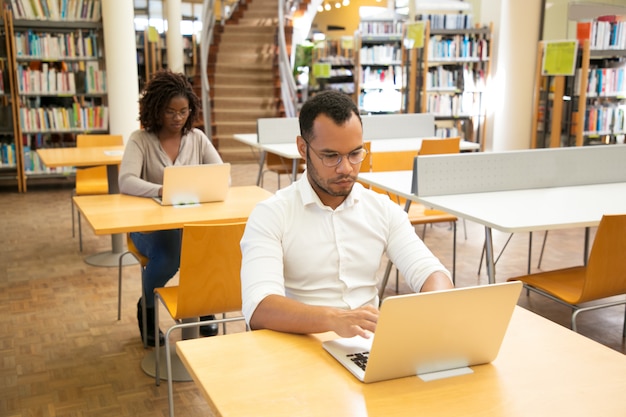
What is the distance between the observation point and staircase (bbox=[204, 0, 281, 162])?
10.0 meters

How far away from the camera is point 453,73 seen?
9.03m

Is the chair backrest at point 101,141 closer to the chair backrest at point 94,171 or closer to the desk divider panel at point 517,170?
the chair backrest at point 94,171

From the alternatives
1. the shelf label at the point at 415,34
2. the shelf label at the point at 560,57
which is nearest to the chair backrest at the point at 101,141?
the shelf label at the point at 560,57

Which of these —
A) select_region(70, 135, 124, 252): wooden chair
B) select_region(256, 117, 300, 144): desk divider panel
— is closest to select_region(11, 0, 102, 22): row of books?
select_region(70, 135, 124, 252): wooden chair

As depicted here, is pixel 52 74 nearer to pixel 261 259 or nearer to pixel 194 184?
pixel 194 184

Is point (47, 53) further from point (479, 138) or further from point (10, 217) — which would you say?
point (479, 138)

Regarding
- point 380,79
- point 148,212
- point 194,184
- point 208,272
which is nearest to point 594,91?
point 380,79

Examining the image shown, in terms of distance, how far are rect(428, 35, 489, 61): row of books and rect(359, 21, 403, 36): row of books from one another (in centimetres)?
101

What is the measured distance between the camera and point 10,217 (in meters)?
6.22

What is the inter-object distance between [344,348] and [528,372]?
1.24ft

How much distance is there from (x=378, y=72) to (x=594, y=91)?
3.05 m

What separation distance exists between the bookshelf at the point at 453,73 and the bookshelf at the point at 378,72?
33cm

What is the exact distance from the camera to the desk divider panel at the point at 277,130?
19.3ft

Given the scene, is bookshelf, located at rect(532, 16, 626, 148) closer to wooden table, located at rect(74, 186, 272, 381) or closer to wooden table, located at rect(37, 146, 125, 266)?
wooden table, located at rect(37, 146, 125, 266)
